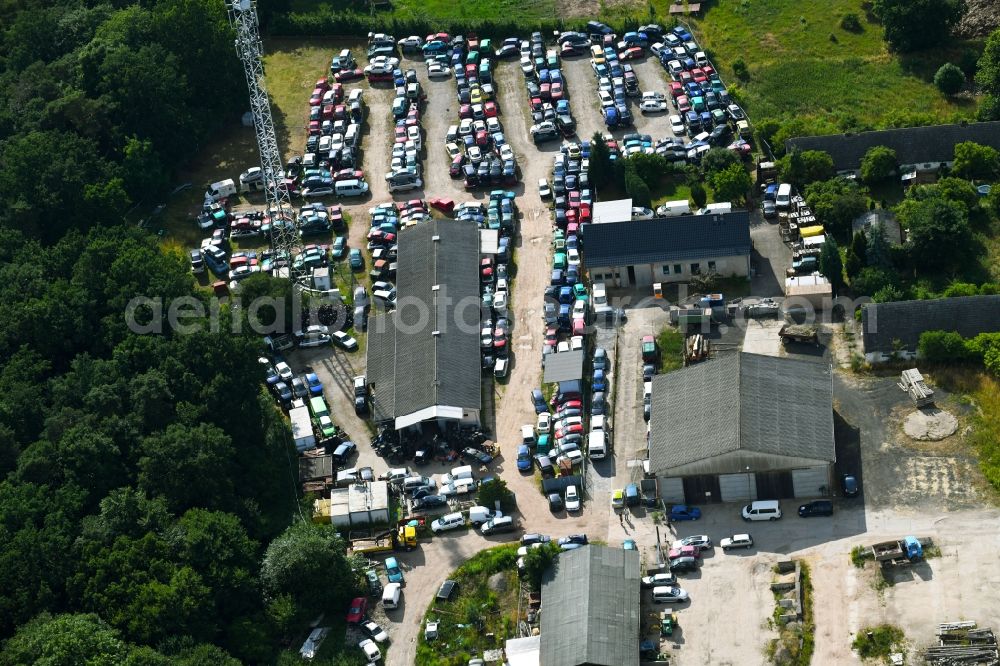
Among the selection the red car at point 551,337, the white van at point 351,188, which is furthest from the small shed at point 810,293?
the white van at point 351,188

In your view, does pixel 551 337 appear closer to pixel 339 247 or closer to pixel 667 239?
pixel 667 239

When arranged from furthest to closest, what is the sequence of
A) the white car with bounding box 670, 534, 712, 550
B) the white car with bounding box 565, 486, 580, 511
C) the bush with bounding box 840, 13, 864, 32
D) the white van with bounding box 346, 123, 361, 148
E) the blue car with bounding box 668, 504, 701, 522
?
the bush with bounding box 840, 13, 864, 32 → the white van with bounding box 346, 123, 361, 148 → the white car with bounding box 565, 486, 580, 511 → the blue car with bounding box 668, 504, 701, 522 → the white car with bounding box 670, 534, 712, 550

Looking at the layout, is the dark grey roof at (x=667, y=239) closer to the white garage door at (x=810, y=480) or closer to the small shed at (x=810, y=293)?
the small shed at (x=810, y=293)

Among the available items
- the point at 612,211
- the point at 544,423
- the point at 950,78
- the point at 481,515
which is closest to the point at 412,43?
the point at 612,211

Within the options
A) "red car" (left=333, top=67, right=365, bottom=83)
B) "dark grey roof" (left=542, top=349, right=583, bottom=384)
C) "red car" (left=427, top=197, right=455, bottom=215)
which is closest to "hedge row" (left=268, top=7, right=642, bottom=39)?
"red car" (left=333, top=67, right=365, bottom=83)

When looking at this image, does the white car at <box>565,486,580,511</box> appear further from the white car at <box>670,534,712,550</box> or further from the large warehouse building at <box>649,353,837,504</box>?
the white car at <box>670,534,712,550</box>
